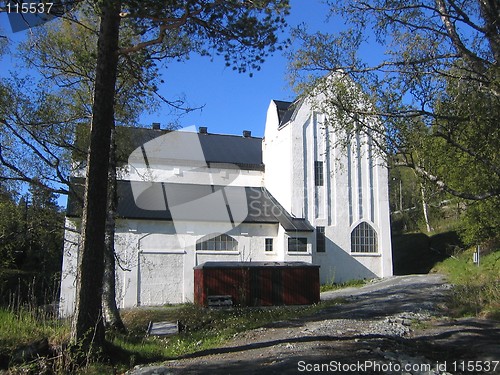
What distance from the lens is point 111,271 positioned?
46.3ft

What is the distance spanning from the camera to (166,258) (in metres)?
24.2

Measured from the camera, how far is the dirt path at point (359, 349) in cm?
700

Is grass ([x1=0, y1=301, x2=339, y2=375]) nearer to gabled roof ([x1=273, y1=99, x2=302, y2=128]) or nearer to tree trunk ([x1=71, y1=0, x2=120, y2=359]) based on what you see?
tree trunk ([x1=71, y1=0, x2=120, y2=359])

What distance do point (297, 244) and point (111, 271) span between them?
13560mm

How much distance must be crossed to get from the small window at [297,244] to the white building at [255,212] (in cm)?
6

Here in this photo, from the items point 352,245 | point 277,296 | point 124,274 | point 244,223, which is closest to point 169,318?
point 277,296

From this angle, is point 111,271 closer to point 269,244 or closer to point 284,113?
point 269,244

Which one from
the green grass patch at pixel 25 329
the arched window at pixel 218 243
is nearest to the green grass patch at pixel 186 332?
the green grass patch at pixel 25 329

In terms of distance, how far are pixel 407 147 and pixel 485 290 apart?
231 inches

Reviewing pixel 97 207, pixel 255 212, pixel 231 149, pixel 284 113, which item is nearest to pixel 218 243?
pixel 255 212

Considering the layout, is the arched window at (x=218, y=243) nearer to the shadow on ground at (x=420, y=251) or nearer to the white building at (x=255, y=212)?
the white building at (x=255, y=212)

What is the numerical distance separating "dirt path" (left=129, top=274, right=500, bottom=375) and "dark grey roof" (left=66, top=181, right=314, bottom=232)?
1297 centimetres

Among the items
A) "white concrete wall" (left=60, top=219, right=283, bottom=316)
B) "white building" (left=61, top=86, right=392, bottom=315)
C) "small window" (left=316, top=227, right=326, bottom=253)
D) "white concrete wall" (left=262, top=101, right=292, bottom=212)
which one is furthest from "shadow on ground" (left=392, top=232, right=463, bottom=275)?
"white concrete wall" (left=60, top=219, right=283, bottom=316)

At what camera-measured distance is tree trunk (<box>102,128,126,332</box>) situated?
13.2 m
